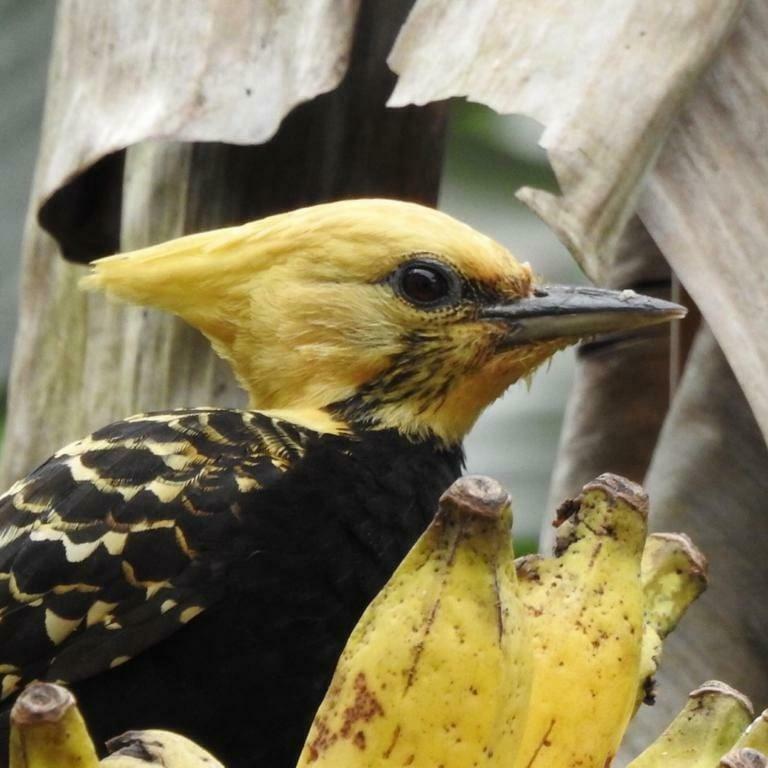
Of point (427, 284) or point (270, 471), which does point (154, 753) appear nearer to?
point (270, 471)

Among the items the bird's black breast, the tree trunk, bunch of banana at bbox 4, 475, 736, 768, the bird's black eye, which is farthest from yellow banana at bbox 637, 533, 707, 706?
the tree trunk

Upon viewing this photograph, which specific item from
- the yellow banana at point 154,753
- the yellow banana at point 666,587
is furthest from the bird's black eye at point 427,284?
the yellow banana at point 154,753

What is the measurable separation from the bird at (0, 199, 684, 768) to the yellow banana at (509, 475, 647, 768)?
2.38ft

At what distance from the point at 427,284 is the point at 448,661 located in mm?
1183

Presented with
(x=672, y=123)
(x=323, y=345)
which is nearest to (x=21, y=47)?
(x=323, y=345)

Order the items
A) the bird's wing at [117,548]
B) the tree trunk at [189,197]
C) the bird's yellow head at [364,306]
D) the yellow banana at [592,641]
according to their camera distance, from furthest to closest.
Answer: the tree trunk at [189,197]
the bird's yellow head at [364,306]
the bird's wing at [117,548]
the yellow banana at [592,641]

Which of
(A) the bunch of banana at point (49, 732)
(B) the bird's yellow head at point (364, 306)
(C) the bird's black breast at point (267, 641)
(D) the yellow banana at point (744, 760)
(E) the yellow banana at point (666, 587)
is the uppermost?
(B) the bird's yellow head at point (364, 306)

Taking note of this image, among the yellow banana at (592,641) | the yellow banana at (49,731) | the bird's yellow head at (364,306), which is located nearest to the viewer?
the yellow banana at (49,731)

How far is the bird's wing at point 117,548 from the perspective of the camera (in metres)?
2.05

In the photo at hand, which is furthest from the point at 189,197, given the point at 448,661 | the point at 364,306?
the point at 448,661

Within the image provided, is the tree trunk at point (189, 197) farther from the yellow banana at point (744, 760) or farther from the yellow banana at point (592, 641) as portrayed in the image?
the yellow banana at point (744, 760)

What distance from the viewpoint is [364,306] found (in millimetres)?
2373

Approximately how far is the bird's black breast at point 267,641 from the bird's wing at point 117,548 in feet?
0.11

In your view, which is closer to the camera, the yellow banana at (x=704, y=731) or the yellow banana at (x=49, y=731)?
the yellow banana at (x=49, y=731)
